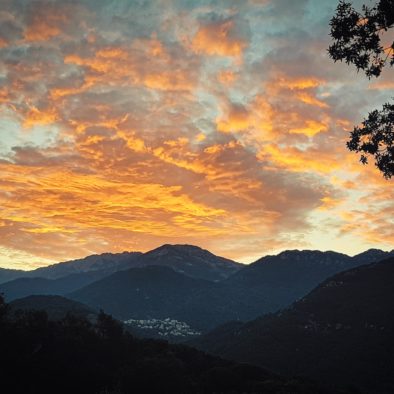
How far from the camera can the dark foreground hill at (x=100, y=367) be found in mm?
67938

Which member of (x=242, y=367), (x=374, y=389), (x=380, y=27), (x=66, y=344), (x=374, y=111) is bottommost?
(x=374, y=389)

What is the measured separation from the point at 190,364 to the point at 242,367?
1353 cm

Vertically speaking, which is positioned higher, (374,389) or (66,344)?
(66,344)

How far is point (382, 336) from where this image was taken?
187 metres

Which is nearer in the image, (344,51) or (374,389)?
(344,51)

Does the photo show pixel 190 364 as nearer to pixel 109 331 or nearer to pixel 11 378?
pixel 109 331

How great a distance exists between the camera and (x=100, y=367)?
8500cm

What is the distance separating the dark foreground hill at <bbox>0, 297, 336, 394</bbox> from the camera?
67.9 meters

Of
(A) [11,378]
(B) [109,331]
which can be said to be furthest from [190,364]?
(A) [11,378]

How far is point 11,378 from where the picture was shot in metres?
63.1

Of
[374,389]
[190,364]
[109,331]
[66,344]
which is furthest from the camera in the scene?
[374,389]

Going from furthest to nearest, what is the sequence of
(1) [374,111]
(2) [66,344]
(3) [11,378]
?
1. (2) [66,344]
2. (3) [11,378]
3. (1) [374,111]

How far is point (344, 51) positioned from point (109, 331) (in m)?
108

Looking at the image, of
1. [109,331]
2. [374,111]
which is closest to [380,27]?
[374,111]
